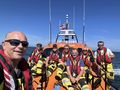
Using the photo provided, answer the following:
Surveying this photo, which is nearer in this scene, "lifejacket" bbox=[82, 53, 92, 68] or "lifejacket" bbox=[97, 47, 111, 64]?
"lifejacket" bbox=[82, 53, 92, 68]

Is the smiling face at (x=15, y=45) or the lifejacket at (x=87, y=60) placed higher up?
the smiling face at (x=15, y=45)

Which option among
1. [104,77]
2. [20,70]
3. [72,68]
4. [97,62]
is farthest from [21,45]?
[97,62]

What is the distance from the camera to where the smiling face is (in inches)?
99.3

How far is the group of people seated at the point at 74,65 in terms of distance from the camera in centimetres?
894

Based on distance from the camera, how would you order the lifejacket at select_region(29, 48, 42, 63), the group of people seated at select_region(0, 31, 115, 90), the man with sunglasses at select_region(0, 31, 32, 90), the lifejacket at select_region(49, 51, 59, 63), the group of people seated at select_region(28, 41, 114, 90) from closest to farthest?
the man with sunglasses at select_region(0, 31, 32, 90) < the group of people seated at select_region(0, 31, 115, 90) < the group of people seated at select_region(28, 41, 114, 90) < the lifejacket at select_region(49, 51, 59, 63) < the lifejacket at select_region(29, 48, 42, 63)

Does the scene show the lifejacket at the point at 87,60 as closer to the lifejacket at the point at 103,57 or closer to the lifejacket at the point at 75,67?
the lifejacket at the point at 103,57

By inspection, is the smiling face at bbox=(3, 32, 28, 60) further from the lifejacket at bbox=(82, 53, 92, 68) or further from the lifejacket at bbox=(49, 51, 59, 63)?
the lifejacket at bbox=(49, 51, 59, 63)

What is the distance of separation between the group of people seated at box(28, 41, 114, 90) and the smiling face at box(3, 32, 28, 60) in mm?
6041

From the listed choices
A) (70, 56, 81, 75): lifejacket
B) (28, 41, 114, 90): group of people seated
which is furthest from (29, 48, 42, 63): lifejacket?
(70, 56, 81, 75): lifejacket

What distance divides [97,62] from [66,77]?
270 centimetres

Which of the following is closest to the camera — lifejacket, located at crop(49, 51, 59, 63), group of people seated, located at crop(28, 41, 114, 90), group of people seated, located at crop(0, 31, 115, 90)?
group of people seated, located at crop(0, 31, 115, 90)

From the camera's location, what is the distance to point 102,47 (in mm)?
10773

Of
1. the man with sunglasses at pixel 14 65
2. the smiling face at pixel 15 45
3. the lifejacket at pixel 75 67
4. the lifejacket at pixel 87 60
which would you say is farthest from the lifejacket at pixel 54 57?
the smiling face at pixel 15 45

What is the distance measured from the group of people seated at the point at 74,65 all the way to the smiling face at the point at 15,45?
604cm
